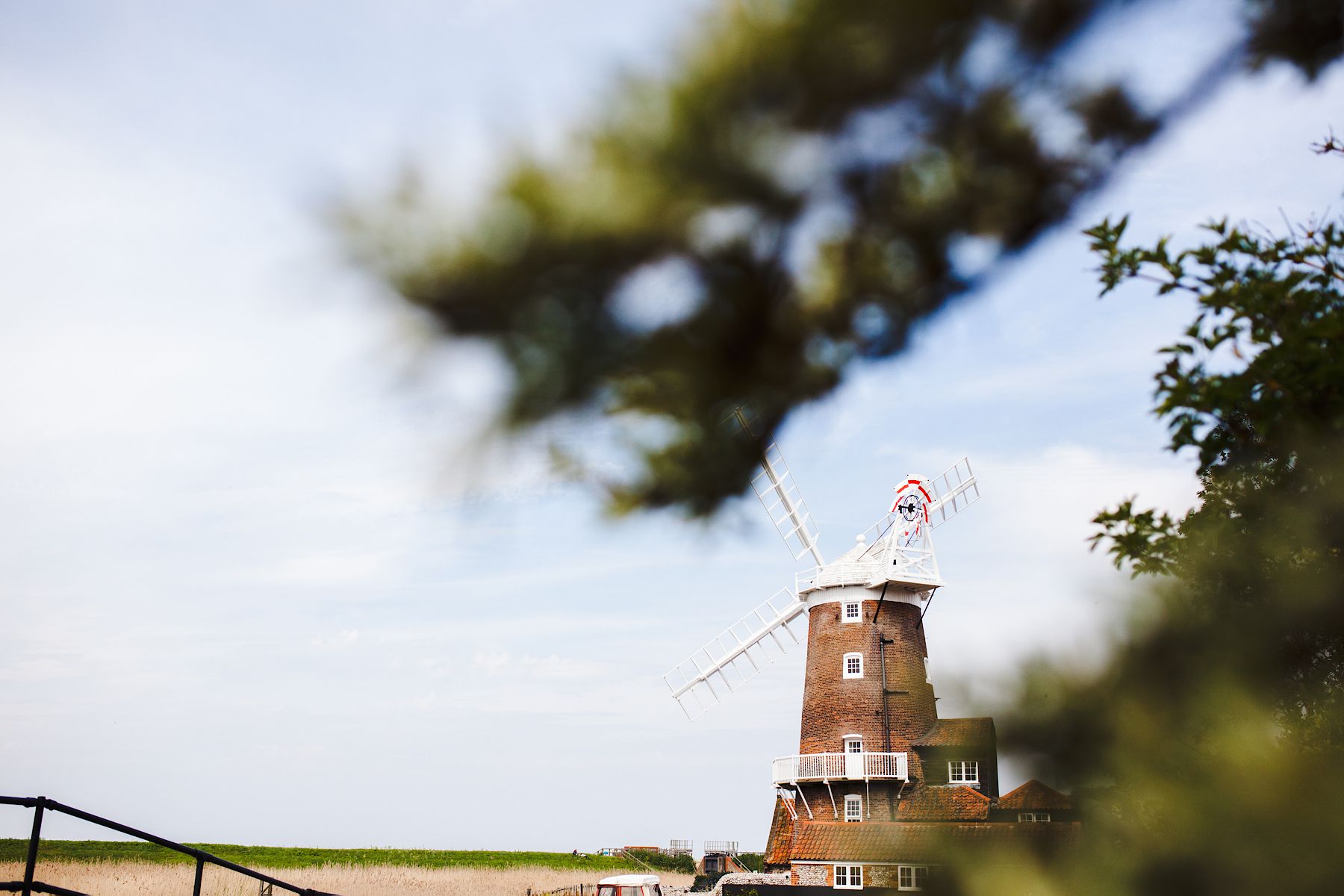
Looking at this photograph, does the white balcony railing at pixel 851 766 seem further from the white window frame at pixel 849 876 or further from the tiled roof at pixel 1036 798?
the tiled roof at pixel 1036 798

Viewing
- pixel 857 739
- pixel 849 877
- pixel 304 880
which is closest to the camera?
pixel 304 880

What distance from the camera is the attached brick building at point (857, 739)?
21.7m

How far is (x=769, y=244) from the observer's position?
497 cm

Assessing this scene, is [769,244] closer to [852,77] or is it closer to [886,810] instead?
[852,77]

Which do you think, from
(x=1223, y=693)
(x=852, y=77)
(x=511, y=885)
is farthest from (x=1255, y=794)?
(x=511, y=885)

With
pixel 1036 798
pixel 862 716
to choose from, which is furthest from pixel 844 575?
pixel 1036 798

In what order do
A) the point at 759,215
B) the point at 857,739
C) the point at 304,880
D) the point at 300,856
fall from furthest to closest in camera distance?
the point at 300,856
the point at 857,739
the point at 304,880
the point at 759,215

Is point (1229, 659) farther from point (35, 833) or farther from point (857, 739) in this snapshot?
point (857, 739)

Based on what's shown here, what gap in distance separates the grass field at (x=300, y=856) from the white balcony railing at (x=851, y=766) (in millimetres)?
11687

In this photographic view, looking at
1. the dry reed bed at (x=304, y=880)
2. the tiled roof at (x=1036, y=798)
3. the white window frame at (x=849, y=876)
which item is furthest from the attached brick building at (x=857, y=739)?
the tiled roof at (x=1036, y=798)

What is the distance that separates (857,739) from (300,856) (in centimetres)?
2180

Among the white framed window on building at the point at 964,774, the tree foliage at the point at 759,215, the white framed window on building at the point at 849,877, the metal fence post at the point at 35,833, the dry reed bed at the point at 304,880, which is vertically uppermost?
the tree foliage at the point at 759,215

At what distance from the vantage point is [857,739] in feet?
75.6

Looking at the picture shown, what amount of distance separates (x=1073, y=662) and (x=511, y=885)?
76.5 feet
